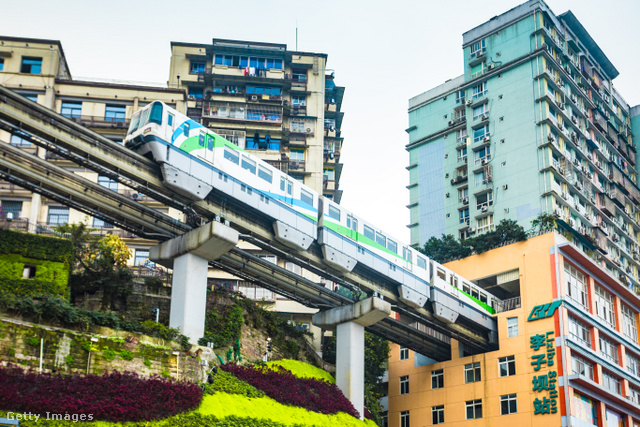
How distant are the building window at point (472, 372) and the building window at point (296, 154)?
82.7ft

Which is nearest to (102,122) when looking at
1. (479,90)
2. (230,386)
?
(230,386)

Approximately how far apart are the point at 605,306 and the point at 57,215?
40273 millimetres

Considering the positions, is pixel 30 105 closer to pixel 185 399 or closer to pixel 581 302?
pixel 185 399

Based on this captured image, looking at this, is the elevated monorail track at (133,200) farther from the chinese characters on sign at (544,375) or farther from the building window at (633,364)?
the building window at (633,364)

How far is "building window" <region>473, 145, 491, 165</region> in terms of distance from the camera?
74.2 meters

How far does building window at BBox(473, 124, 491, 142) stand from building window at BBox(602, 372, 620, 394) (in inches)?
1105

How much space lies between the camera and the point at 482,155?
75.1m

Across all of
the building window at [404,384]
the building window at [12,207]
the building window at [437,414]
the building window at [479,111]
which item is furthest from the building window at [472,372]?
the building window at [12,207]

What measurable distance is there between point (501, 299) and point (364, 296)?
14438 millimetres

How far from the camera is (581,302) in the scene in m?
53.5

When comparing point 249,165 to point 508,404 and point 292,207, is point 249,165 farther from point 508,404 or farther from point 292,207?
point 508,404

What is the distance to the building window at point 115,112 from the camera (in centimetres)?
5958

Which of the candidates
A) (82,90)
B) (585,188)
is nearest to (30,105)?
(82,90)

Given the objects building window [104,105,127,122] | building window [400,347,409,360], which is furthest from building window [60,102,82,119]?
building window [400,347,409,360]
